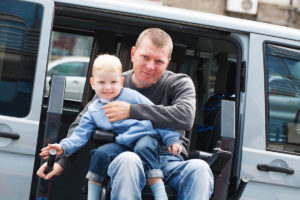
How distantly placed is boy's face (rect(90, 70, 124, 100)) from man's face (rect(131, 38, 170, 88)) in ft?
0.80

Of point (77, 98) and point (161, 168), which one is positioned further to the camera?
point (77, 98)

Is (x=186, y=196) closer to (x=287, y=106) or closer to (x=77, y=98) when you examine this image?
(x=287, y=106)

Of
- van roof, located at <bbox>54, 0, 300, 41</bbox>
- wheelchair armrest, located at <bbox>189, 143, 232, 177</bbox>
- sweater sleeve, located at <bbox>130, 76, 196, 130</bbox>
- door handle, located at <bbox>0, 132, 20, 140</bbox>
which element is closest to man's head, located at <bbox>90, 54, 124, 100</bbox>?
sweater sleeve, located at <bbox>130, 76, 196, 130</bbox>

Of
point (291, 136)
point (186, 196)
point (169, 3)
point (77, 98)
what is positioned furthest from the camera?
point (169, 3)

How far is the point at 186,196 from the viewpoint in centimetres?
240

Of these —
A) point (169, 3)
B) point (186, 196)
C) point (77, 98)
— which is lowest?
point (186, 196)

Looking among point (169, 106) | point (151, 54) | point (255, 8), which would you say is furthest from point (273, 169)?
point (255, 8)

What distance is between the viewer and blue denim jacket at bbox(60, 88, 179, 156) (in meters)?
2.54

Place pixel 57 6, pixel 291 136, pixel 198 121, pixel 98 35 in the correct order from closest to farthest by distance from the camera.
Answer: pixel 57 6 → pixel 291 136 → pixel 98 35 → pixel 198 121

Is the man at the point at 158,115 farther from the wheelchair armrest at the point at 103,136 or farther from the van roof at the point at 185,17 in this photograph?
the van roof at the point at 185,17

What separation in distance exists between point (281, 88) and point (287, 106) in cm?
13

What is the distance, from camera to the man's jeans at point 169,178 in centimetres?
228

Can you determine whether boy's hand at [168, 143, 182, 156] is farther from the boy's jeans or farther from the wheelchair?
the wheelchair

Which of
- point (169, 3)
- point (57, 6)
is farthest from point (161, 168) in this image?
point (169, 3)
